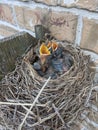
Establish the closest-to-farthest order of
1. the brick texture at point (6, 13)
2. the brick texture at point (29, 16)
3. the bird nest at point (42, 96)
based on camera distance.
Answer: the bird nest at point (42, 96) → the brick texture at point (29, 16) → the brick texture at point (6, 13)

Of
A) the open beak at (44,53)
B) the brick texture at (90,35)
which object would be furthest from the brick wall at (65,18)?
the open beak at (44,53)

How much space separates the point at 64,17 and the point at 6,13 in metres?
0.28

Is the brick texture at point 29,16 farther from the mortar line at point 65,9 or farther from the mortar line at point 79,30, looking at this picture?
the mortar line at point 79,30

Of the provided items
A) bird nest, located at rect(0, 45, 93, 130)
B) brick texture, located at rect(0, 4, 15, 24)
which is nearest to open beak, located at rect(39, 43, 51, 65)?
bird nest, located at rect(0, 45, 93, 130)

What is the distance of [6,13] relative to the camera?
0.71 metres

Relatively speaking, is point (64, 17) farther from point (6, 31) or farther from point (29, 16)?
point (6, 31)

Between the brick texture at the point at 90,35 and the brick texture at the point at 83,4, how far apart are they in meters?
0.03

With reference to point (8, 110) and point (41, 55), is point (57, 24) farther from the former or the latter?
point (8, 110)

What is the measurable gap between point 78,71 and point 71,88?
0.15ft

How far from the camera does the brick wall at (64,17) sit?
0.49 meters

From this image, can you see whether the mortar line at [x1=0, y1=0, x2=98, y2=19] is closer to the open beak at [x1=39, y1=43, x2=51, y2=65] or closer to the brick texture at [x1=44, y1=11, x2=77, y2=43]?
the brick texture at [x1=44, y1=11, x2=77, y2=43]

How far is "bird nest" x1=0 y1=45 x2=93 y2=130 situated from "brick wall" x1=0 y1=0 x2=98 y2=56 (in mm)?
56

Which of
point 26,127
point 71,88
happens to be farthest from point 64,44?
point 26,127

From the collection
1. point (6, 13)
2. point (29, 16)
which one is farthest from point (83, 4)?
point (6, 13)
